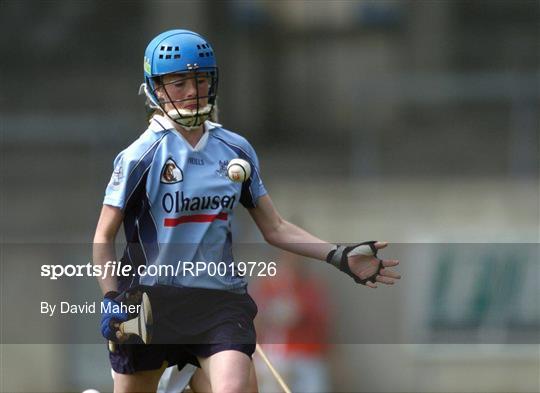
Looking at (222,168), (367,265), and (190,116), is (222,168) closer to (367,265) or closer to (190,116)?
(190,116)

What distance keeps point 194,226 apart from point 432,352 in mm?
4816

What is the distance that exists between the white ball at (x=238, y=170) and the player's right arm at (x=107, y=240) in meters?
0.33

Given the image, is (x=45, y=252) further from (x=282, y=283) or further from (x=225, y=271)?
(x=225, y=271)

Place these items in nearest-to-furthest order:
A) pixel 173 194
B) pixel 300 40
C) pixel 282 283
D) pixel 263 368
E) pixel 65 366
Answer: pixel 173 194 → pixel 263 368 → pixel 282 283 → pixel 65 366 → pixel 300 40

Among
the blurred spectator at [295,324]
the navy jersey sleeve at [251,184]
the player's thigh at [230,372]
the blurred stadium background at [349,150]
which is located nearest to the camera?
the player's thigh at [230,372]

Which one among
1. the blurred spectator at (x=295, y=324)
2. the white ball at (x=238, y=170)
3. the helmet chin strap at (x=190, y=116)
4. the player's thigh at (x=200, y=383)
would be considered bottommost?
the blurred spectator at (x=295, y=324)

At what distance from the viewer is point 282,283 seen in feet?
22.4

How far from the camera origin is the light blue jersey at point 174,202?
3236mm

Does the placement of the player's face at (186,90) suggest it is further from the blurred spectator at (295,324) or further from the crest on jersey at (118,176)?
the blurred spectator at (295,324)

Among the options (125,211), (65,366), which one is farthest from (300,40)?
(125,211)

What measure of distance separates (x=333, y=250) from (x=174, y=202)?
53 centimetres

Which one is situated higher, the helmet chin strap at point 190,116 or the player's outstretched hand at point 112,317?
the helmet chin strap at point 190,116

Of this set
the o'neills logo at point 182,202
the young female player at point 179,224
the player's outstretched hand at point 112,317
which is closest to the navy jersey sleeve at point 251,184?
the young female player at point 179,224

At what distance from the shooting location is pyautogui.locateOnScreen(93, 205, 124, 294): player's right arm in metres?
3.23
